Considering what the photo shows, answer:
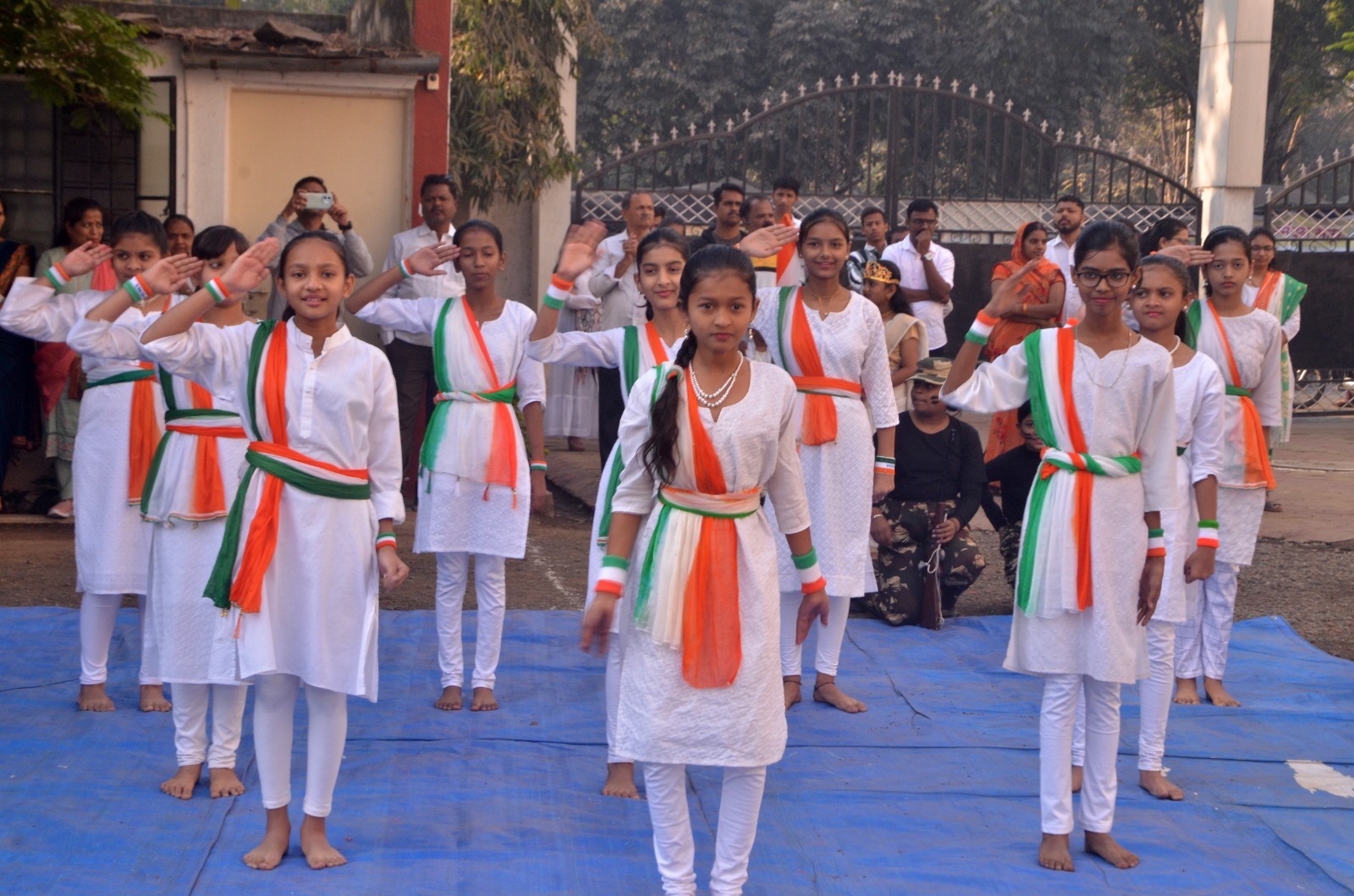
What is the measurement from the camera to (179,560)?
14.6ft

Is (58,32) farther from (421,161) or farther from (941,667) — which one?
(941,667)

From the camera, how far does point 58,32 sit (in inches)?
258

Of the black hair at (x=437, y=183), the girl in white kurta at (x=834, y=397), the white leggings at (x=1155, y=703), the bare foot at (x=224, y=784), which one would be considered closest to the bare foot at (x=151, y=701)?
the bare foot at (x=224, y=784)

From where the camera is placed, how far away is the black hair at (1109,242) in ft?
13.2

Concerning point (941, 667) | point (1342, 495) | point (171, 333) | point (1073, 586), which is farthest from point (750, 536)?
point (1342, 495)

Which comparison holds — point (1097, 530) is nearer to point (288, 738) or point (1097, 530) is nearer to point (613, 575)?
point (613, 575)

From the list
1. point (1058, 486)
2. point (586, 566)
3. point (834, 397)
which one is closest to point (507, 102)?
point (586, 566)

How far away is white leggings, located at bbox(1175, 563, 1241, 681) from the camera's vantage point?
5.61 meters

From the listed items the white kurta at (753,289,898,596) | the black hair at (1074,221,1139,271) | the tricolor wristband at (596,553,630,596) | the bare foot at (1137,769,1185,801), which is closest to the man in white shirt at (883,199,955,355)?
the white kurta at (753,289,898,596)

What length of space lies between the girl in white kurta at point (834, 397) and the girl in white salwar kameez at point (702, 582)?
1687 mm

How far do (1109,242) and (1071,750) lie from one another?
1.40 metres

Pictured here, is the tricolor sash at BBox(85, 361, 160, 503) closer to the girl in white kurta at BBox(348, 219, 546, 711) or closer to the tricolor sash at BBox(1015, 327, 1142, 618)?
the girl in white kurta at BBox(348, 219, 546, 711)

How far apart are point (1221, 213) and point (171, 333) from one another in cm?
1199

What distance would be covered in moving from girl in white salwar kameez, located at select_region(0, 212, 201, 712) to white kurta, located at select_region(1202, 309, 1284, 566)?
3.97m
